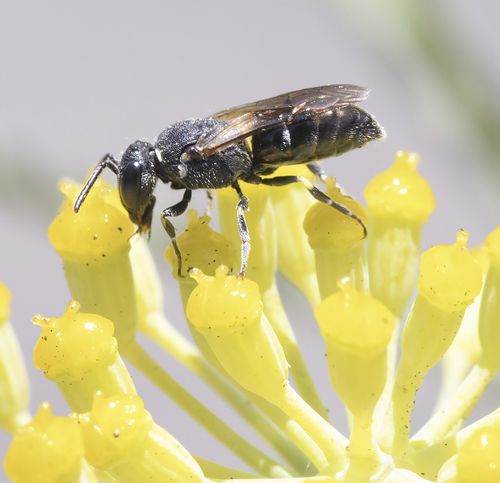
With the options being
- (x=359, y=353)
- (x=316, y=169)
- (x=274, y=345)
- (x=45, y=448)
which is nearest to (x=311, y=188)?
(x=316, y=169)

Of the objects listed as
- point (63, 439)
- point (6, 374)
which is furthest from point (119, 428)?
point (6, 374)

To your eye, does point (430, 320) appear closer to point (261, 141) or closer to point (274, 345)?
point (274, 345)

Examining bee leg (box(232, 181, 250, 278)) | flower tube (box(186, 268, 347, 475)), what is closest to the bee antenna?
bee leg (box(232, 181, 250, 278))

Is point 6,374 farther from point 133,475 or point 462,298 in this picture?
point 462,298

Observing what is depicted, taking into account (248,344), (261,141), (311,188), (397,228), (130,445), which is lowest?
(130,445)

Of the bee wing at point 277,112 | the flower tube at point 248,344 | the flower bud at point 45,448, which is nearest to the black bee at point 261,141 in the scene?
the bee wing at point 277,112
